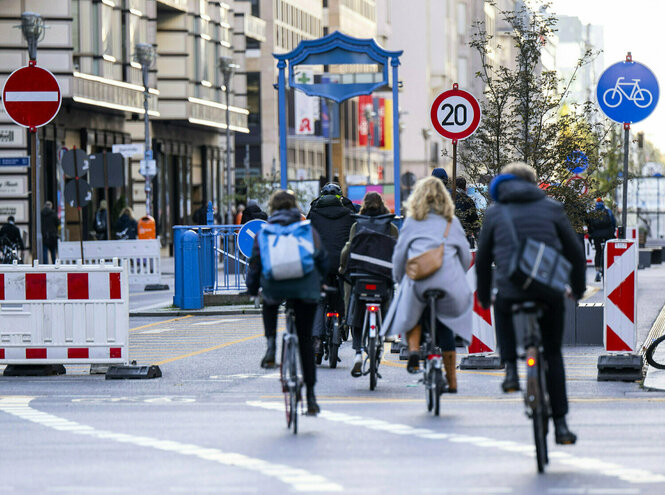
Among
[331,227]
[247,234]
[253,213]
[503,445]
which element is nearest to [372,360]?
[331,227]

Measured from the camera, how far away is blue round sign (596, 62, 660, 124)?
18.8 meters

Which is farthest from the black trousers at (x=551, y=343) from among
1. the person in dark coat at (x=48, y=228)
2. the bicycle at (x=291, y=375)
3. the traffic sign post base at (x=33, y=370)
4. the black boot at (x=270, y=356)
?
the person in dark coat at (x=48, y=228)

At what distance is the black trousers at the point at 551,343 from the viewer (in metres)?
9.81

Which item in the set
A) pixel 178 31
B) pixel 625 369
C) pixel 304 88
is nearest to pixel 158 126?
pixel 178 31

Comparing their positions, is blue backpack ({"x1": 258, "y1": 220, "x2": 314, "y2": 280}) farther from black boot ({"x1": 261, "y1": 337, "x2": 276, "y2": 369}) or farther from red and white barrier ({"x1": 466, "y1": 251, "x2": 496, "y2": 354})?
red and white barrier ({"x1": 466, "y1": 251, "x2": 496, "y2": 354})

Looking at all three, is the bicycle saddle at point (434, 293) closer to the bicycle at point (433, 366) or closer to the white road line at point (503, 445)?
the bicycle at point (433, 366)

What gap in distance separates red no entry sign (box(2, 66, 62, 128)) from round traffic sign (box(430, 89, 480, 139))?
4.70 metres

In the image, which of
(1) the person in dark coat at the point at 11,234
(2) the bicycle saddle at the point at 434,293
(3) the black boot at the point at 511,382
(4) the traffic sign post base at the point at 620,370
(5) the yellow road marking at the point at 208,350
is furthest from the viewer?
(1) the person in dark coat at the point at 11,234

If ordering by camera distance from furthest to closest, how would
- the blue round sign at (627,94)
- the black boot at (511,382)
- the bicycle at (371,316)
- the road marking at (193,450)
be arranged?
1. the blue round sign at (627,94)
2. the bicycle at (371,316)
3. the black boot at (511,382)
4. the road marking at (193,450)

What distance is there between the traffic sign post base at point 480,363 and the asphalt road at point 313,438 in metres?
0.19

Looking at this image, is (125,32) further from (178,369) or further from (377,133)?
(377,133)

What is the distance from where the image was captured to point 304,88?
28.7 metres

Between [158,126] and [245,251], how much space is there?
34.9 m

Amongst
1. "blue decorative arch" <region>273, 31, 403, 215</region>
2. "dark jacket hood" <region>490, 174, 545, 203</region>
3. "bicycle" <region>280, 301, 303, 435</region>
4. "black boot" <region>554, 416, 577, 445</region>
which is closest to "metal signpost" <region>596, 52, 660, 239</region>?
"bicycle" <region>280, 301, 303, 435</region>
